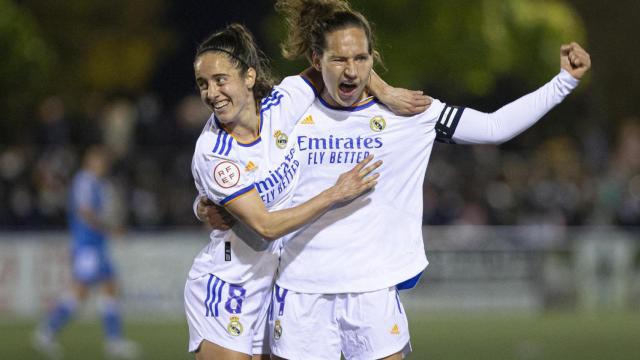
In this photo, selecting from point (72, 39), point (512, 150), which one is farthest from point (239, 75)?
point (72, 39)

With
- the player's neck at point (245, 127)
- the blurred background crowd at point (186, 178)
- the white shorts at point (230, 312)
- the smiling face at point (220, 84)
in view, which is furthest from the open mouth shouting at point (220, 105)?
the blurred background crowd at point (186, 178)

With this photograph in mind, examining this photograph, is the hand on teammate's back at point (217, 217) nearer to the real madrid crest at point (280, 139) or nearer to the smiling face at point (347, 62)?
the real madrid crest at point (280, 139)

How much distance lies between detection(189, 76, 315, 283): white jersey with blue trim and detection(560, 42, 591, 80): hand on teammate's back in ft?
4.04

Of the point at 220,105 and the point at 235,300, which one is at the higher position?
the point at 220,105

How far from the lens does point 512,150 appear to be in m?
19.8

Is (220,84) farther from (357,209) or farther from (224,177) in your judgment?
(357,209)

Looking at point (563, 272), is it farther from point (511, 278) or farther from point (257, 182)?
point (257, 182)

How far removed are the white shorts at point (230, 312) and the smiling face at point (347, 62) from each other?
1.00 meters

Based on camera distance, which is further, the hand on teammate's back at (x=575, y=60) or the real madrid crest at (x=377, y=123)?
the real madrid crest at (x=377, y=123)

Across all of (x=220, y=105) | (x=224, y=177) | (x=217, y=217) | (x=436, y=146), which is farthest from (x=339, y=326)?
(x=436, y=146)

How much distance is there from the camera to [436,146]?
60.0 ft

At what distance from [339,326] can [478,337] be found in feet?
25.3

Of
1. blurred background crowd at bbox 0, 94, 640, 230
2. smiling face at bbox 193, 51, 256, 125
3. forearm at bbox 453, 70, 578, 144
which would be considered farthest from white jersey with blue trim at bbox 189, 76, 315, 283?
blurred background crowd at bbox 0, 94, 640, 230

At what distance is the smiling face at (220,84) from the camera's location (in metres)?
5.64
